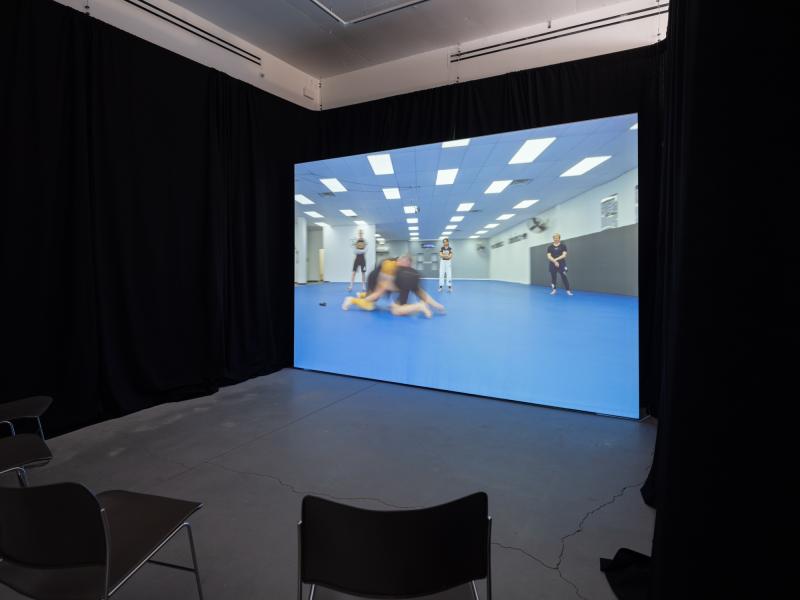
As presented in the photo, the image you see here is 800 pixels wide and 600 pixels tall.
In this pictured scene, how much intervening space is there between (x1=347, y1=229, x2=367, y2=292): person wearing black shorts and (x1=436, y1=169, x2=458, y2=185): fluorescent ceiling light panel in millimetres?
1173

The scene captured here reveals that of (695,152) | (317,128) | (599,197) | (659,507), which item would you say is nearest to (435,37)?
(317,128)

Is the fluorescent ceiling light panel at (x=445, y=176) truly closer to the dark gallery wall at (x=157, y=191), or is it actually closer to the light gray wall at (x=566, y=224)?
the dark gallery wall at (x=157, y=191)

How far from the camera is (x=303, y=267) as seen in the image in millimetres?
5523

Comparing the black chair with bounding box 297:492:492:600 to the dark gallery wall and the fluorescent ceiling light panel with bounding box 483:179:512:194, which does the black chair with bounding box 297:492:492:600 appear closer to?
the dark gallery wall

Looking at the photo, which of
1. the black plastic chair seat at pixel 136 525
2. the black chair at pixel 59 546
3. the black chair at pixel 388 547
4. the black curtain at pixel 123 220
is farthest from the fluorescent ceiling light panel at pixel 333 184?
the black chair at pixel 388 547

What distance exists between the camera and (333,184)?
16.3 ft

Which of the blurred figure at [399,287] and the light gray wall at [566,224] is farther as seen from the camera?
the blurred figure at [399,287]

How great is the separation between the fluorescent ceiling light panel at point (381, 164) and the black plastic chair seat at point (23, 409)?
11.7 feet

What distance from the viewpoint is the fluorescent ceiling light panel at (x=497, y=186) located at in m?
4.09

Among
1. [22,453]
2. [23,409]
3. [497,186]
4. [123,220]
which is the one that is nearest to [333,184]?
[497,186]

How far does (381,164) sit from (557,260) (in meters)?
2.19

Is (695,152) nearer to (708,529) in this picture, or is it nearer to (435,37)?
(708,529)

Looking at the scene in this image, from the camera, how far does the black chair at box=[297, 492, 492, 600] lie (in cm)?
92

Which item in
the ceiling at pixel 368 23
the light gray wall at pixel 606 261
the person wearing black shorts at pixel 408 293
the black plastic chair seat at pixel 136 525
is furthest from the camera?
the person wearing black shorts at pixel 408 293
